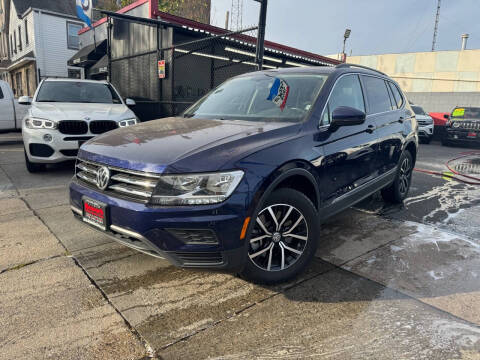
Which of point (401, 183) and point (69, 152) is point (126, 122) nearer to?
point (69, 152)

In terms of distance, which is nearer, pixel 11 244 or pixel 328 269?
pixel 328 269

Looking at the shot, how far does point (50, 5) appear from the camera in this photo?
81.8 feet

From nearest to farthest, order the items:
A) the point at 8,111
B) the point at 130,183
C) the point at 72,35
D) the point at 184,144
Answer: the point at 130,183, the point at 184,144, the point at 8,111, the point at 72,35

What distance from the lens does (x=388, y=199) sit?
16.6 feet

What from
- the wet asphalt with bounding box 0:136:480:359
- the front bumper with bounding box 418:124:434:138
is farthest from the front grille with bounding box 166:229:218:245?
the front bumper with bounding box 418:124:434:138

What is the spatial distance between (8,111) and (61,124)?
590cm

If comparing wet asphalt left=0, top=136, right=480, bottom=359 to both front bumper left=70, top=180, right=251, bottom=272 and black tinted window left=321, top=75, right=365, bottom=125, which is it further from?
black tinted window left=321, top=75, right=365, bottom=125

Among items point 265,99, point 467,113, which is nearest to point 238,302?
point 265,99

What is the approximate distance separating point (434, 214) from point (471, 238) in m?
0.87

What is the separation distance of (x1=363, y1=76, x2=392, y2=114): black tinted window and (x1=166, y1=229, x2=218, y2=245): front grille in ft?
8.53

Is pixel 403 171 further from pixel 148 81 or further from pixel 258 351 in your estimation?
pixel 148 81

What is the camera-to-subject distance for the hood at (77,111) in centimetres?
574

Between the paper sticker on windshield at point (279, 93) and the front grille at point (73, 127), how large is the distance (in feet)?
12.2

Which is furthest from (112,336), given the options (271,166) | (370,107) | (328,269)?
(370,107)
